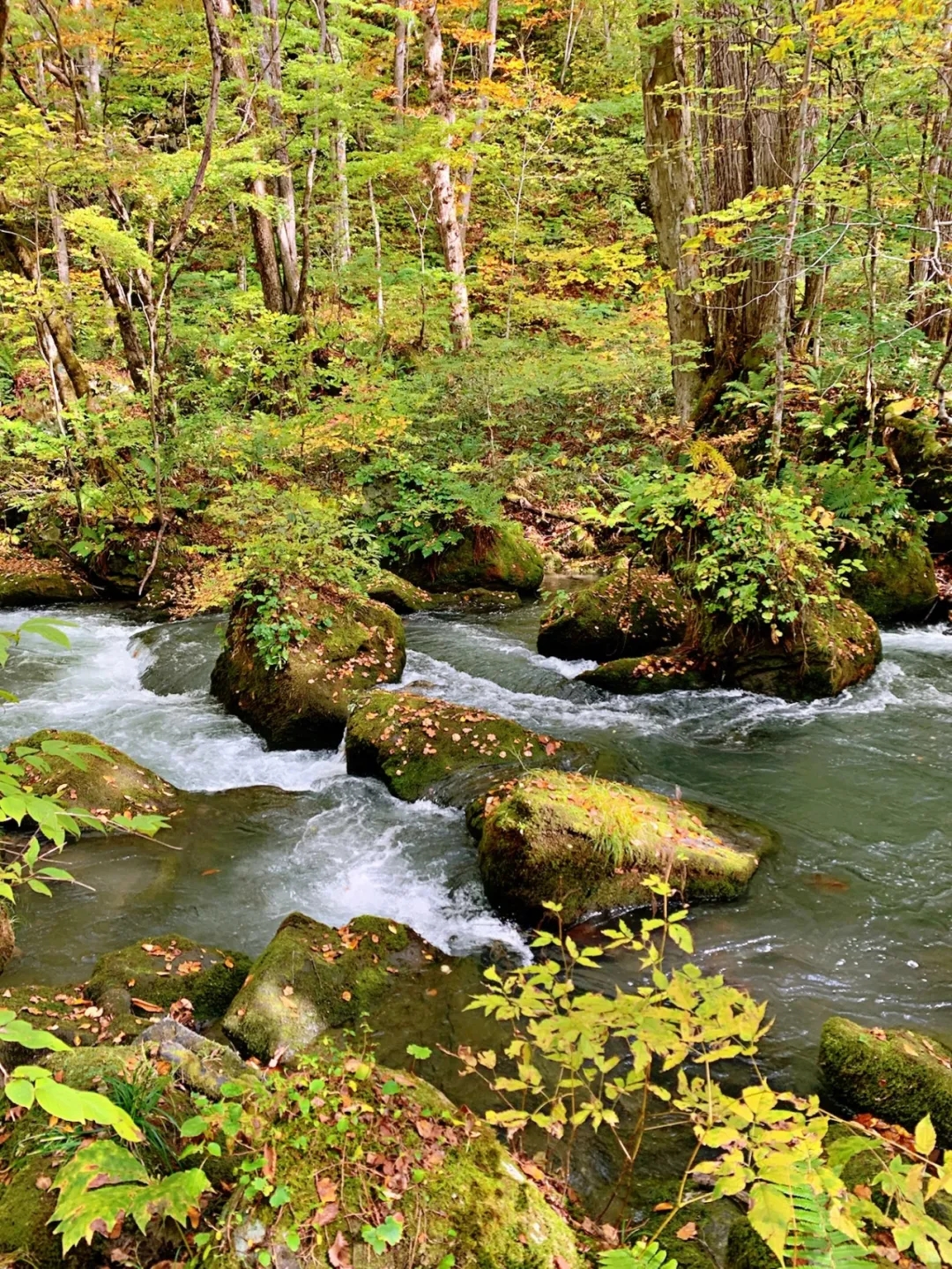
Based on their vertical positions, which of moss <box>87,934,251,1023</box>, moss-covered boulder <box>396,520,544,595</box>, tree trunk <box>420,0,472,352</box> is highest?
tree trunk <box>420,0,472,352</box>

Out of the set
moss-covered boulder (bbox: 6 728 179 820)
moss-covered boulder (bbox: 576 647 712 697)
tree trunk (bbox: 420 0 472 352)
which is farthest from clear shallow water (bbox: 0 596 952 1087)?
tree trunk (bbox: 420 0 472 352)

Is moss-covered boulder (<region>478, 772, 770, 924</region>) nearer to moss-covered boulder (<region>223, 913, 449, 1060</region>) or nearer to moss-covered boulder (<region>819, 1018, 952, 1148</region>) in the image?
moss-covered boulder (<region>223, 913, 449, 1060</region>)

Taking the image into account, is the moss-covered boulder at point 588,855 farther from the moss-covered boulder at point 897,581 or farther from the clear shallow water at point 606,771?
the moss-covered boulder at point 897,581

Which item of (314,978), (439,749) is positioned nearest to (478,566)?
(439,749)

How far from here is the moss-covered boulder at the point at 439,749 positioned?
6387 mm

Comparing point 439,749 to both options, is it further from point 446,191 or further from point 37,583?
point 446,191

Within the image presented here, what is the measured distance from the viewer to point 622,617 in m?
8.86

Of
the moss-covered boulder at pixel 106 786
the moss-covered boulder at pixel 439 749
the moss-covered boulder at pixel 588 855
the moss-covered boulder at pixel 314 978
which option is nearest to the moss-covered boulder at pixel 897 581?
the moss-covered boulder at pixel 439 749

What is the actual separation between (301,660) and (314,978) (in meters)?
→ 4.24

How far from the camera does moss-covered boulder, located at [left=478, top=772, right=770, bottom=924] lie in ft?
15.6

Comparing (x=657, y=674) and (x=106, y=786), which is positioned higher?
(x=106, y=786)

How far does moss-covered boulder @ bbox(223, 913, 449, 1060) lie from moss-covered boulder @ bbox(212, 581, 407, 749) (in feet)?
10.4

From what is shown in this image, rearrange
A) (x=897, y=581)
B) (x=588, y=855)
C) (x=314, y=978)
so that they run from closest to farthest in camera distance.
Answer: (x=314, y=978) < (x=588, y=855) < (x=897, y=581)

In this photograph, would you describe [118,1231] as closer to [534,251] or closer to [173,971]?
[173,971]
